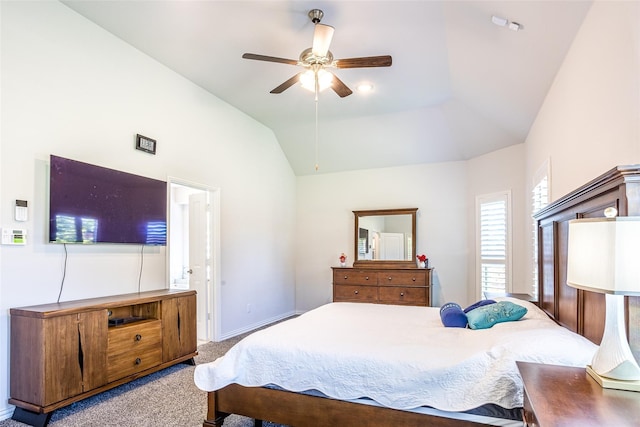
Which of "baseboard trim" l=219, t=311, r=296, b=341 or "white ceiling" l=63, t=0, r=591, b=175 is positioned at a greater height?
"white ceiling" l=63, t=0, r=591, b=175

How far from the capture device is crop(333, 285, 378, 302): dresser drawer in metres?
5.84

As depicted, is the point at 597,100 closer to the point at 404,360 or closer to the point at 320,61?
the point at 404,360

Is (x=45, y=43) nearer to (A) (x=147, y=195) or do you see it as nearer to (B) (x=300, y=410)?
(A) (x=147, y=195)

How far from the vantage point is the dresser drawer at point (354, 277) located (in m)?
5.87

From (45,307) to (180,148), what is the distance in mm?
2178

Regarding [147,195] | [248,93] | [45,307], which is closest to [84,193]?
[147,195]

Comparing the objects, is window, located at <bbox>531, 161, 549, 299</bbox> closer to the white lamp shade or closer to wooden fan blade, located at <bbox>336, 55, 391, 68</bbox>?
wooden fan blade, located at <bbox>336, 55, 391, 68</bbox>

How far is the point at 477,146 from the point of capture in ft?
17.5

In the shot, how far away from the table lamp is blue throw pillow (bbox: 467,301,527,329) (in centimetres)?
101

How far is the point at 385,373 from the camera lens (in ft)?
6.64

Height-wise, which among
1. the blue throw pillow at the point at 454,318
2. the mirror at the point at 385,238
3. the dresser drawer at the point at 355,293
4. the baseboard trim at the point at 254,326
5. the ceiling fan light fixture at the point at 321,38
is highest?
the ceiling fan light fixture at the point at 321,38

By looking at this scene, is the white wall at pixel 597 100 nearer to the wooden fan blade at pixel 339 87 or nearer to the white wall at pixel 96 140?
the wooden fan blade at pixel 339 87

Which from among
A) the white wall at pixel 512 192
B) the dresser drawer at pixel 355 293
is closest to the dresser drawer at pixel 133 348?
the dresser drawer at pixel 355 293

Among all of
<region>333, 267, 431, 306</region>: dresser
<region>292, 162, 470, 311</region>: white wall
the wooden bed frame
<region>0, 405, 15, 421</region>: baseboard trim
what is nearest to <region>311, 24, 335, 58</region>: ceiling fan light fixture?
the wooden bed frame
